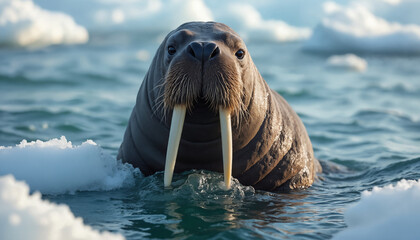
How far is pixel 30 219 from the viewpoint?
319cm

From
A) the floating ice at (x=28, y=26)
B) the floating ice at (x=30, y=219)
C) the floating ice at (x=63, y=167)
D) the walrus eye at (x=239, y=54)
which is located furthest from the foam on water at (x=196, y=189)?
the floating ice at (x=28, y=26)

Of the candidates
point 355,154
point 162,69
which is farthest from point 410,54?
point 162,69

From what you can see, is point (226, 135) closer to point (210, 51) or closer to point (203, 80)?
point (203, 80)

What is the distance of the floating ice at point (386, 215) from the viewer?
12.5 feet

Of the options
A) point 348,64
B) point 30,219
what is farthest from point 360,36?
point 30,219

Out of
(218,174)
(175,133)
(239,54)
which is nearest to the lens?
(175,133)

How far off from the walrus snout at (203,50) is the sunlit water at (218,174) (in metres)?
1.11

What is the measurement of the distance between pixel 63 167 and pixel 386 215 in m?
2.75

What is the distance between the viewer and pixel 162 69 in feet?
16.2

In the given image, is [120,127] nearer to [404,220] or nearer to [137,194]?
[137,194]

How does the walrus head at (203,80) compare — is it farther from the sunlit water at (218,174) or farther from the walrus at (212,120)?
the sunlit water at (218,174)

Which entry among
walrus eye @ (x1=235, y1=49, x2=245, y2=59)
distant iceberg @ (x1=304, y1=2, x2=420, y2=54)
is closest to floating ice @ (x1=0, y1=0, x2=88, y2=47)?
distant iceberg @ (x1=304, y1=2, x2=420, y2=54)

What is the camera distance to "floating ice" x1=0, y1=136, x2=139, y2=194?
16.5 ft

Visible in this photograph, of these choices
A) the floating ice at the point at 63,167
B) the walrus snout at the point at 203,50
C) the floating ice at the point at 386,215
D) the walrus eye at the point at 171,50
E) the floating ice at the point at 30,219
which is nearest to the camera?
the floating ice at the point at 30,219
